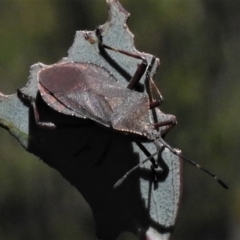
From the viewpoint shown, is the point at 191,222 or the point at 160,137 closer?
the point at 160,137

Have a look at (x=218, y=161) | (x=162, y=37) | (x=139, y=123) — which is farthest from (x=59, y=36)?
(x=139, y=123)

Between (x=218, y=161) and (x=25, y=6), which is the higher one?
(x=25, y=6)

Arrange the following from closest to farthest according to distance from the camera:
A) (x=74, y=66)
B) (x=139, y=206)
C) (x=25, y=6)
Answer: (x=139, y=206) → (x=74, y=66) → (x=25, y=6)

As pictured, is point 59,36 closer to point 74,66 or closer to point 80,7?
point 80,7

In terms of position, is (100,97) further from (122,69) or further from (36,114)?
(36,114)

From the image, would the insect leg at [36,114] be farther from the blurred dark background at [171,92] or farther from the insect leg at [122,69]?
the blurred dark background at [171,92]

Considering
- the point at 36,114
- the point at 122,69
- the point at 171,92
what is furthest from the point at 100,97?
the point at 171,92

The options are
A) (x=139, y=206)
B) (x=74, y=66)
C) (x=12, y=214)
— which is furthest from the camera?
(x=12, y=214)
